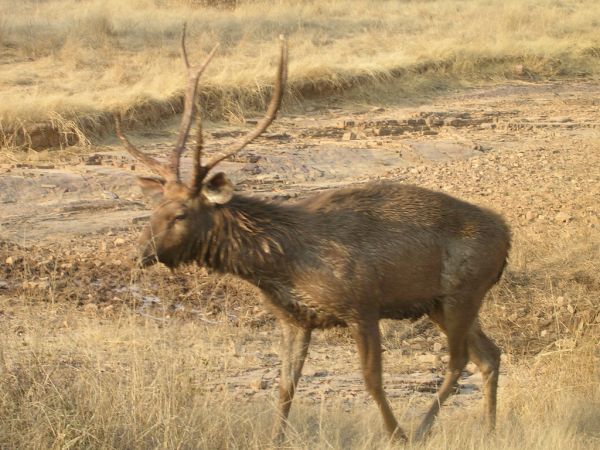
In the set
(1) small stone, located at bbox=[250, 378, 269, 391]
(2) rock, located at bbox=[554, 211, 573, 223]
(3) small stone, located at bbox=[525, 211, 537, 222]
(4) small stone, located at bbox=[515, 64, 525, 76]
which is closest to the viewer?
(1) small stone, located at bbox=[250, 378, 269, 391]

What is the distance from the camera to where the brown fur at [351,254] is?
5.88m

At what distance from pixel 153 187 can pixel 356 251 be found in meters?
1.20

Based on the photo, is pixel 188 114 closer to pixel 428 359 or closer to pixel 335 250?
pixel 335 250

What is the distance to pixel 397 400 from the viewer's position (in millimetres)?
7117

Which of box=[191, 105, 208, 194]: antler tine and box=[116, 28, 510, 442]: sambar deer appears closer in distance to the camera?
box=[191, 105, 208, 194]: antler tine

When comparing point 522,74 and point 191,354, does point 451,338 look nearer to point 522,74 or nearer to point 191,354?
point 191,354

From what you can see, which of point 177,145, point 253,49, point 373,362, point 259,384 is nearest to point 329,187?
point 259,384

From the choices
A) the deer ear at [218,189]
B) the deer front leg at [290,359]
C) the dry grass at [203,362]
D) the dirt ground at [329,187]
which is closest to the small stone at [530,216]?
the dirt ground at [329,187]

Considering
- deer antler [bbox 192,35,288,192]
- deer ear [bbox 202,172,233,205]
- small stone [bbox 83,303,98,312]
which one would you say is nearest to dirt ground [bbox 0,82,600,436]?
small stone [bbox 83,303,98,312]

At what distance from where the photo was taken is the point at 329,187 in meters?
12.0

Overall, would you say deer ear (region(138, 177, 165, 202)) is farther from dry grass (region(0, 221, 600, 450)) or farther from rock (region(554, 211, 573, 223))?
rock (region(554, 211, 573, 223))

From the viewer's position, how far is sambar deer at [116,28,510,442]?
19.2 ft

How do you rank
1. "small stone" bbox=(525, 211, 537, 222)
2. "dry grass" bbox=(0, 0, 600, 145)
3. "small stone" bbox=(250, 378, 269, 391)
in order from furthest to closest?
1. "dry grass" bbox=(0, 0, 600, 145)
2. "small stone" bbox=(525, 211, 537, 222)
3. "small stone" bbox=(250, 378, 269, 391)

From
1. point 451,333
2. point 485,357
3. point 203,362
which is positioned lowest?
point 485,357
